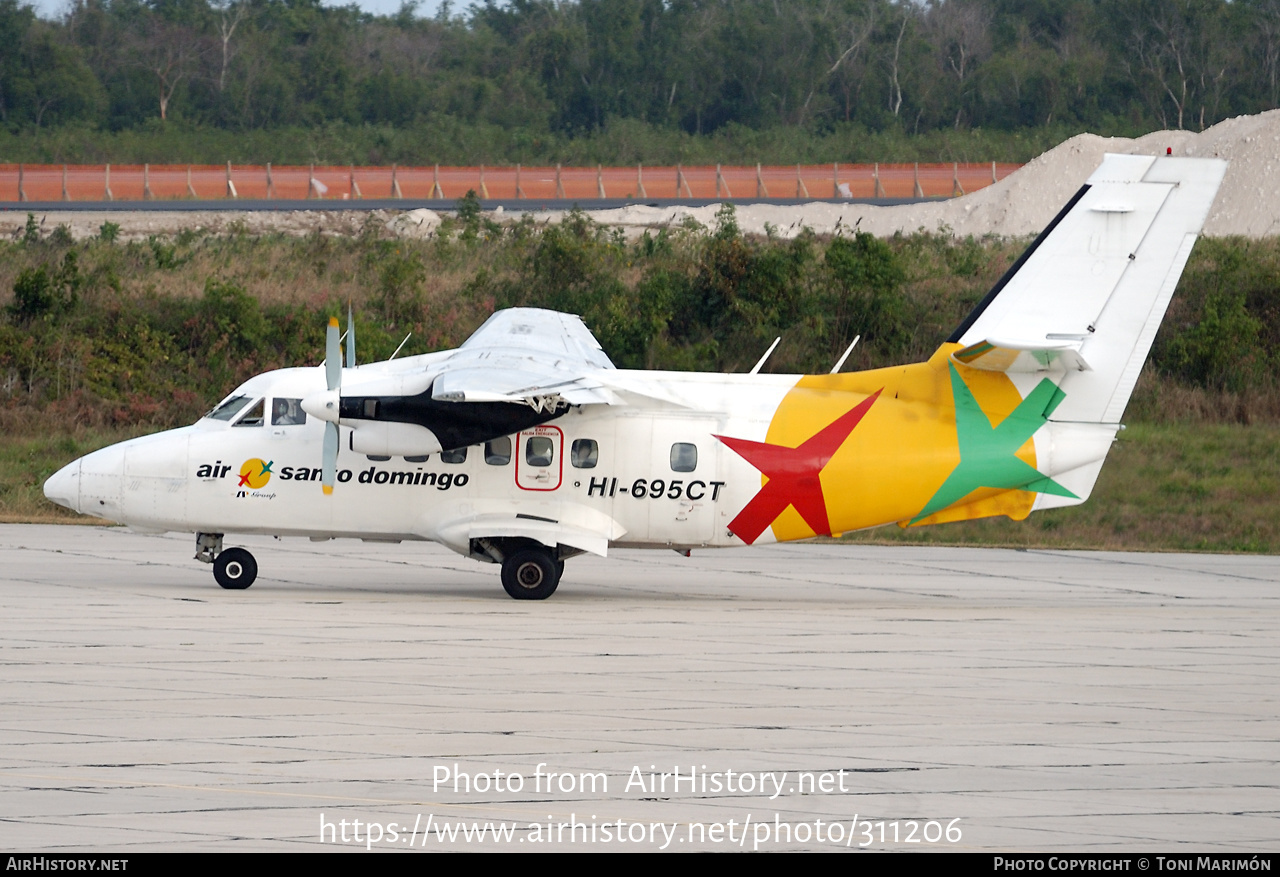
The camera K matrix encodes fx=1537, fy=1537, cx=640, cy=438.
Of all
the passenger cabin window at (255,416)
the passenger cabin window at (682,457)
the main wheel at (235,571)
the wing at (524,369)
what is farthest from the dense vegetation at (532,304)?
the passenger cabin window at (682,457)

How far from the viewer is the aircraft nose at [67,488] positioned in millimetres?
19453

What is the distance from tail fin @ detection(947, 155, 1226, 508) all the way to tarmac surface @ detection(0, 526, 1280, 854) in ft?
7.54

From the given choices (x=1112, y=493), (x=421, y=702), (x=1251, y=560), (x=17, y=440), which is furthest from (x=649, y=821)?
(x=17, y=440)

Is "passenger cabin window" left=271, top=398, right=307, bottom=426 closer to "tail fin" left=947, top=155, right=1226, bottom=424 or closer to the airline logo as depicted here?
the airline logo

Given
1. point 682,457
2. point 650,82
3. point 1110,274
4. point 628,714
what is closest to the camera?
point 628,714

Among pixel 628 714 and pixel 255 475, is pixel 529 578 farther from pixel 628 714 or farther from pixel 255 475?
pixel 628 714

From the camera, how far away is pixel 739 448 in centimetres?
1898

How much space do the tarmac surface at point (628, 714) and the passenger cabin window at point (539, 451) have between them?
1.78 m

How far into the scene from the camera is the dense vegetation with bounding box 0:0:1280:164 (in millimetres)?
74875

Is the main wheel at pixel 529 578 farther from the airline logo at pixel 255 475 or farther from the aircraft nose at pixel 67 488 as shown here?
the aircraft nose at pixel 67 488

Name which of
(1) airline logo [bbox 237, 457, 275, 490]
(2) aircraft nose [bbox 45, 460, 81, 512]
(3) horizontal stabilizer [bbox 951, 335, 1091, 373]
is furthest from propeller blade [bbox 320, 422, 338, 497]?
(3) horizontal stabilizer [bbox 951, 335, 1091, 373]

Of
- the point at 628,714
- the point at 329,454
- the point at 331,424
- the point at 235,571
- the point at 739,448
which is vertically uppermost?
the point at 331,424

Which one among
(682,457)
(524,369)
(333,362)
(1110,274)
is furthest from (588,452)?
(1110,274)

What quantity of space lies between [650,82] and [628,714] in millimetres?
75562
